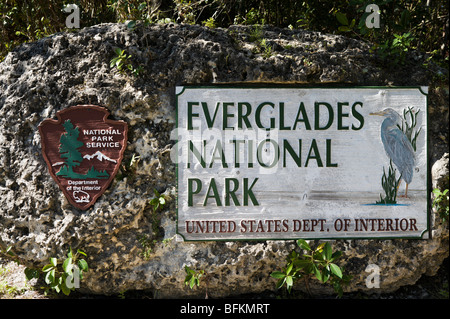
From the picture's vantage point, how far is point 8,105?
3.49m

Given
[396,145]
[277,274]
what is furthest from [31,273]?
[396,145]

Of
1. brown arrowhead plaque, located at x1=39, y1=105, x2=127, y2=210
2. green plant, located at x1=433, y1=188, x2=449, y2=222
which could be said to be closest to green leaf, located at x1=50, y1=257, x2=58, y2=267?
brown arrowhead plaque, located at x1=39, y1=105, x2=127, y2=210

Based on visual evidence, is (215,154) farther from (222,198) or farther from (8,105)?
(8,105)

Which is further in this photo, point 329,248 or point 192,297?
point 192,297

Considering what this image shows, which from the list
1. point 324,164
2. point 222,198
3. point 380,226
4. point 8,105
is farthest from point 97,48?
point 380,226

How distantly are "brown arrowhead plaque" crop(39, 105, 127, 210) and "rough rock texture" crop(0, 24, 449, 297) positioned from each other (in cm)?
7

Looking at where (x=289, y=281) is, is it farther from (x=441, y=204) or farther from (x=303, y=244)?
(x=441, y=204)

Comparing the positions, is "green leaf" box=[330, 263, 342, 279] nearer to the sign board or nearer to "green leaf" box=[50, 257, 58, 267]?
the sign board

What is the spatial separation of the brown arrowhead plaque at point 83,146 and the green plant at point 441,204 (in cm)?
252

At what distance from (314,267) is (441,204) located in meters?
1.17

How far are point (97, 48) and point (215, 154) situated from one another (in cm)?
130

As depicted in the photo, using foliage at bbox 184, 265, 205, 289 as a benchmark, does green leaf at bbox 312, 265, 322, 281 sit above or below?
above

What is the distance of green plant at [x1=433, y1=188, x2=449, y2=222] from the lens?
3479 millimetres

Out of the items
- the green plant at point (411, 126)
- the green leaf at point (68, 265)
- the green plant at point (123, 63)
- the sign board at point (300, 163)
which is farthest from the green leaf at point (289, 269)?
the green plant at point (123, 63)
